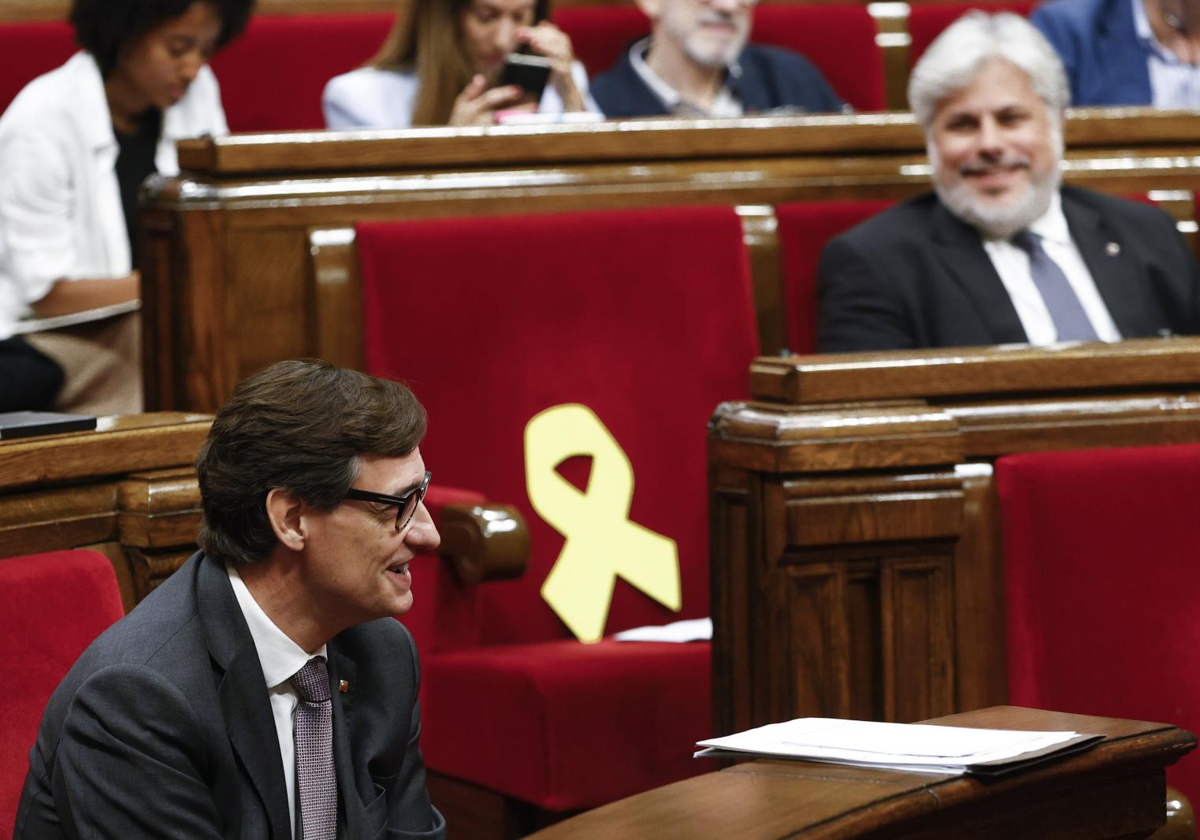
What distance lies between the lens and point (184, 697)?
0.75m

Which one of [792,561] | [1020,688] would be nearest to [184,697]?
[792,561]

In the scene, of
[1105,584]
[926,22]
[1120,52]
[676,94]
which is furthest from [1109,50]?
[1105,584]

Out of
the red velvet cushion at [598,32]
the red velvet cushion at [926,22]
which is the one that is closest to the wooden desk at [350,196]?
the red velvet cushion at [598,32]

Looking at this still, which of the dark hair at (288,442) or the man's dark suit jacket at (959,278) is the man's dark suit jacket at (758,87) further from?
the dark hair at (288,442)

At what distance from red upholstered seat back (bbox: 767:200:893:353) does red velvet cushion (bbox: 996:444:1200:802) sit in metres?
0.50

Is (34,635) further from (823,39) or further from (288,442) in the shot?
(823,39)

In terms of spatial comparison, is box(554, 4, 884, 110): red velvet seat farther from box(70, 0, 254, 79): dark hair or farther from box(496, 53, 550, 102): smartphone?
box(70, 0, 254, 79): dark hair

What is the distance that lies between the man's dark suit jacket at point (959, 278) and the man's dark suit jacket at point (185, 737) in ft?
2.37

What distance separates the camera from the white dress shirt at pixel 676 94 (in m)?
1.91

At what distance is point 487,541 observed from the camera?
3.82 feet

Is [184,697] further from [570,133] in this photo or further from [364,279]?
[570,133]

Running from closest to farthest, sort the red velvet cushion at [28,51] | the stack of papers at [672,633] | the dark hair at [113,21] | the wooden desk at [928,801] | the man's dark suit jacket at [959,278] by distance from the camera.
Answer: the wooden desk at [928,801], the stack of papers at [672,633], the man's dark suit jacket at [959,278], the dark hair at [113,21], the red velvet cushion at [28,51]

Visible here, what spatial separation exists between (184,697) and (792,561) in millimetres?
377

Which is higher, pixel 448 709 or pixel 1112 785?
pixel 1112 785
